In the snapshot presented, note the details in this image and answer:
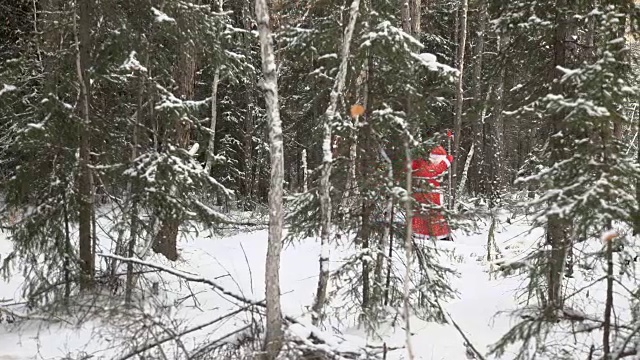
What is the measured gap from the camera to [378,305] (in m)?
7.52

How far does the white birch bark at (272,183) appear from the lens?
562cm

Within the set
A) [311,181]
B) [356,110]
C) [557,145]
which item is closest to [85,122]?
[311,181]

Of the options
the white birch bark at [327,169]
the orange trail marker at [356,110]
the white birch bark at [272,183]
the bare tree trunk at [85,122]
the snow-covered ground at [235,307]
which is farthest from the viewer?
the bare tree trunk at [85,122]

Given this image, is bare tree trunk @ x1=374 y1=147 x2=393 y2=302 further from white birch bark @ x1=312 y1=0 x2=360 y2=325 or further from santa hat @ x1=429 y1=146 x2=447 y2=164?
santa hat @ x1=429 y1=146 x2=447 y2=164

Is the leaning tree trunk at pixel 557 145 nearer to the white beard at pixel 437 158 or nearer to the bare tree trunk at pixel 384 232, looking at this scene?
the bare tree trunk at pixel 384 232

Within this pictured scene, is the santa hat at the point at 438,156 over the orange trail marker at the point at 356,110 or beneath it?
beneath

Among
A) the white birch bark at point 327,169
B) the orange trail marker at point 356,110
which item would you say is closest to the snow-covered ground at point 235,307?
the white birch bark at point 327,169

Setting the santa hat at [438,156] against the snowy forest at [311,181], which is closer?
the snowy forest at [311,181]

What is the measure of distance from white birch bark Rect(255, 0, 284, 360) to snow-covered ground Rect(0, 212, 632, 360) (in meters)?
0.66

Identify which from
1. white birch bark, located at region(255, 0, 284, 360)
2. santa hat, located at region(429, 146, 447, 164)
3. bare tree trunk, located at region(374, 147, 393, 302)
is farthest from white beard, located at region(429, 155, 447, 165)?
white birch bark, located at region(255, 0, 284, 360)

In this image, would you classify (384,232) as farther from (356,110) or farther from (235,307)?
(235,307)

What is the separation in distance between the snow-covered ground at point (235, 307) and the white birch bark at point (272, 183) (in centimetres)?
66

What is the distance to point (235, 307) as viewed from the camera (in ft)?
27.3

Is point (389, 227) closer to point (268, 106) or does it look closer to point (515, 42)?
point (268, 106)
